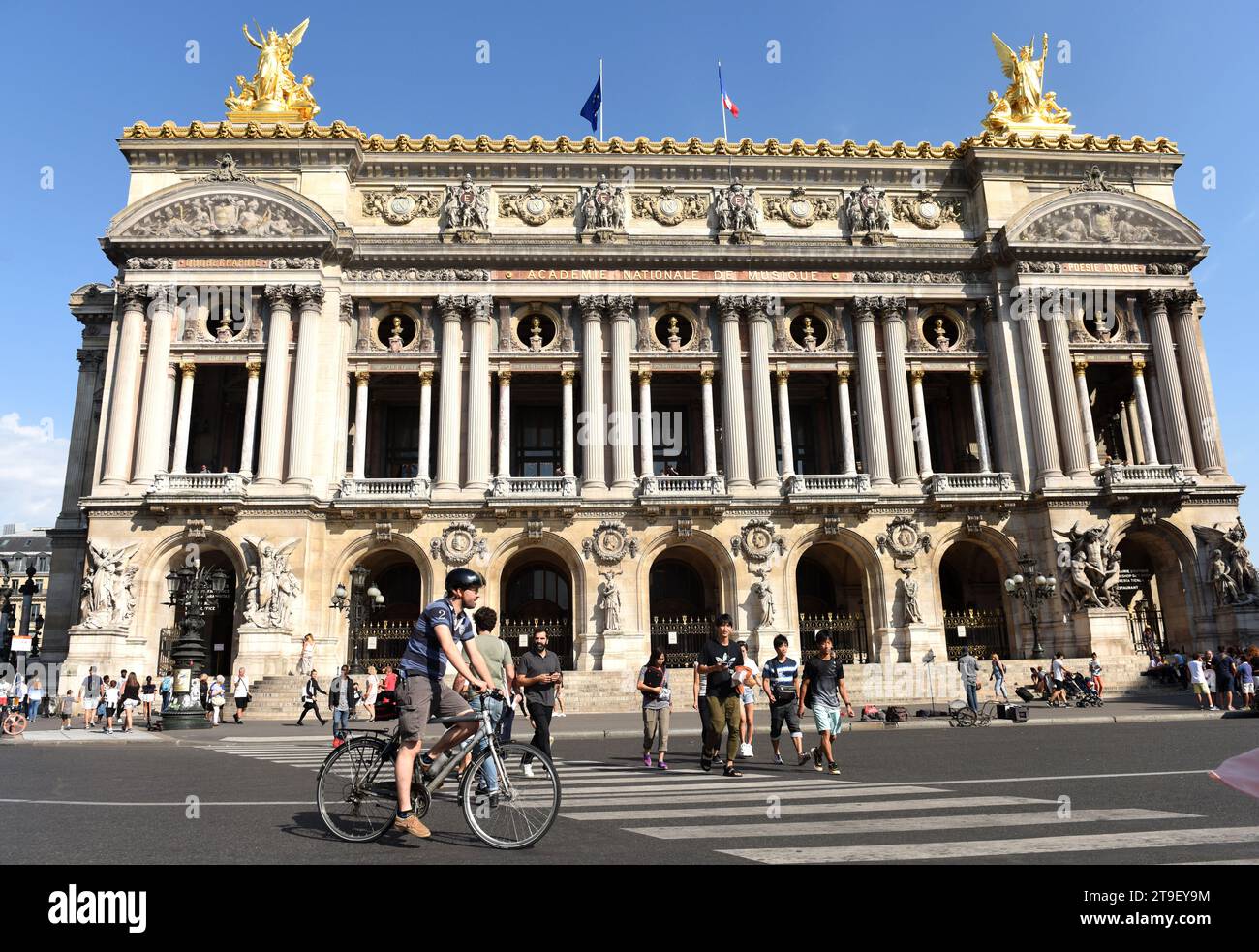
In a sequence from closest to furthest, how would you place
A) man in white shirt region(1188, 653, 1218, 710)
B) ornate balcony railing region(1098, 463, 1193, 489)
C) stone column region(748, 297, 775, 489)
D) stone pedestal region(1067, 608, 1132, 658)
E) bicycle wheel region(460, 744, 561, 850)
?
bicycle wheel region(460, 744, 561, 850) → man in white shirt region(1188, 653, 1218, 710) → stone pedestal region(1067, 608, 1132, 658) → ornate balcony railing region(1098, 463, 1193, 489) → stone column region(748, 297, 775, 489)

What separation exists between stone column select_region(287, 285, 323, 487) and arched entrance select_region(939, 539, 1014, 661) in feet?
81.7

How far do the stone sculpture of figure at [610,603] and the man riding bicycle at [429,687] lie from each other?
24.4 metres

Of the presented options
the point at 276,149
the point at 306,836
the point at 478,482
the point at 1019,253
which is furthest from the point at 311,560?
the point at 1019,253

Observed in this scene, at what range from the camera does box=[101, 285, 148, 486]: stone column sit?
31844 millimetres

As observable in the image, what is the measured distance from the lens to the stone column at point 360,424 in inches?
1310

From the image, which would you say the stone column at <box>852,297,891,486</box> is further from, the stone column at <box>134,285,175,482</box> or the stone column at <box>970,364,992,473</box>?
the stone column at <box>134,285,175,482</box>

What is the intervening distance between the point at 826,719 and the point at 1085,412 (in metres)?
27.9

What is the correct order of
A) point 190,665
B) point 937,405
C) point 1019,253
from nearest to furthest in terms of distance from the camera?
point 190,665, point 1019,253, point 937,405

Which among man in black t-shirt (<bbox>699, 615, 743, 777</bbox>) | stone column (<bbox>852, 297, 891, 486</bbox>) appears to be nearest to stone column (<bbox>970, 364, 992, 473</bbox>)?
stone column (<bbox>852, 297, 891, 486</bbox>)

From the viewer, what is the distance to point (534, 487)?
33156 mm

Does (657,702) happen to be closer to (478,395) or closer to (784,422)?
(478,395)
